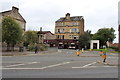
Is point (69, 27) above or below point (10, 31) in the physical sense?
above

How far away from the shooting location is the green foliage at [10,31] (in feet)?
107

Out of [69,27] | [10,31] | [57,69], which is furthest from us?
[69,27]

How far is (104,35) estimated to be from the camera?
91.8m

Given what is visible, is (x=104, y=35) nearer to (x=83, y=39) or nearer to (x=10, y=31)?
(x=83, y=39)

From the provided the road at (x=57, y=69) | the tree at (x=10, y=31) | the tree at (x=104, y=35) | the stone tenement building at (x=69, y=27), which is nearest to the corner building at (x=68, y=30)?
the stone tenement building at (x=69, y=27)

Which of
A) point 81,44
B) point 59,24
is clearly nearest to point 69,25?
point 59,24

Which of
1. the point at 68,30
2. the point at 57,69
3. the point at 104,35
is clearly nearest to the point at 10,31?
the point at 57,69

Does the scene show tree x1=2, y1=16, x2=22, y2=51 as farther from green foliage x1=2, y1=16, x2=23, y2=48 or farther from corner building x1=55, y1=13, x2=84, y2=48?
corner building x1=55, y1=13, x2=84, y2=48

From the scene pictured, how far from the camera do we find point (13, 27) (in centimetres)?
3384

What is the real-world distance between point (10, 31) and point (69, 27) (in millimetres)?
43067

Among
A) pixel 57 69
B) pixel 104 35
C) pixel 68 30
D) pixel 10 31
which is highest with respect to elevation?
pixel 68 30

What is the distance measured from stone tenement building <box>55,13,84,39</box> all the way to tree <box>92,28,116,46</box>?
63.5 ft

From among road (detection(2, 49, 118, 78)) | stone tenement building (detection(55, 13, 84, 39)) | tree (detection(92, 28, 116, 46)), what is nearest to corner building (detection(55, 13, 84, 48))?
stone tenement building (detection(55, 13, 84, 39))

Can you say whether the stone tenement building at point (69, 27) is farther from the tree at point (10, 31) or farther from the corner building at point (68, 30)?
the tree at point (10, 31)
